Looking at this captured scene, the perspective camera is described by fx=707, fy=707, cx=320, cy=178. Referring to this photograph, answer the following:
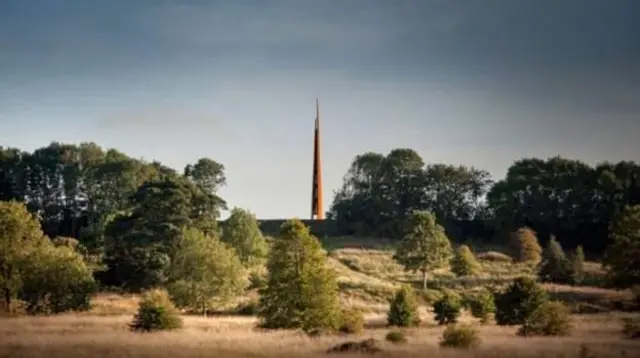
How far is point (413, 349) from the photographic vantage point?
29.8 metres

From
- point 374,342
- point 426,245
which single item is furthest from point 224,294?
point 426,245

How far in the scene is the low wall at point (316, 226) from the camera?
363ft

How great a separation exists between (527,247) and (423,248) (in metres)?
23.8

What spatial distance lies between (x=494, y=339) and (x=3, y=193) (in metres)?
91.9

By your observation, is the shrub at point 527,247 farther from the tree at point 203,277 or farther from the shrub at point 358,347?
the shrub at point 358,347

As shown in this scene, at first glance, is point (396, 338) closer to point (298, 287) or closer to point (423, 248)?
point (298, 287)

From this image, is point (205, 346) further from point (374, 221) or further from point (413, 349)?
point (374, 221)

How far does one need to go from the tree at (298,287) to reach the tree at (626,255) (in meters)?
32.7

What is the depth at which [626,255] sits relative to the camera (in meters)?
61.4

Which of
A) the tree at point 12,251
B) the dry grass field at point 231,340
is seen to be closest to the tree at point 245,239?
the dry grass field at point 231,340

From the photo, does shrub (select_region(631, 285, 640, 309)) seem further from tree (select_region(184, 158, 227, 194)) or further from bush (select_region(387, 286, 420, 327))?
tree (select_region(184, 158, 227, 194))

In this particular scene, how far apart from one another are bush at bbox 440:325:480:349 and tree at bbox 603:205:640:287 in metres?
33.5

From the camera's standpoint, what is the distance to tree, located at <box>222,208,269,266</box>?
250 feet

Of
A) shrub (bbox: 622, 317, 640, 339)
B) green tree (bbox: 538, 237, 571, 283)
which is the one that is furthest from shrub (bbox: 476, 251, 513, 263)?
shrub (bbox: 622, 317, 640, 339)
